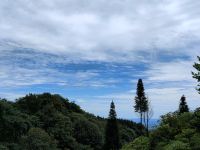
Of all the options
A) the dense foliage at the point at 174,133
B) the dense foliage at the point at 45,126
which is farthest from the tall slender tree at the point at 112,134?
the dense foliage at the point at 174,133

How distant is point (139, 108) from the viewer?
8438 centimetres

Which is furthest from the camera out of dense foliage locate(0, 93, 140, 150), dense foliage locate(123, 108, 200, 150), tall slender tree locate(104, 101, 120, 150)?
tall slender tree locate(104, 101, 120, 150)

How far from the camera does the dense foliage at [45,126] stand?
240 feet

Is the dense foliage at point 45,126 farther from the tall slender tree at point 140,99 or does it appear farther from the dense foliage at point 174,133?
the dense foliage at point 174,133

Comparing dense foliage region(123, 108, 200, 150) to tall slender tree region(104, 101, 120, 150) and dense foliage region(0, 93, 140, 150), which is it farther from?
tall slender tree region(104, 101, 120, 150)

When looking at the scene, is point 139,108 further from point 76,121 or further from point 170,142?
point 170,142

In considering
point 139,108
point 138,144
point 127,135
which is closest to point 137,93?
point 139,108

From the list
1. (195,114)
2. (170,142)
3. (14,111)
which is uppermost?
(14,111)

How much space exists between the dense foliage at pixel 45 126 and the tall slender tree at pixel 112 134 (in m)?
5.22

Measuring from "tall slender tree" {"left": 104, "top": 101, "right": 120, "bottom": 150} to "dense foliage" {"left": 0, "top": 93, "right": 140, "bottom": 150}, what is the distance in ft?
17.1

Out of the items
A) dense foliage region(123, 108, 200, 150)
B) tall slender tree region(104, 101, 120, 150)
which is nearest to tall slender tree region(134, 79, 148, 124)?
tall slender tree region(104, 101, 120, 150)

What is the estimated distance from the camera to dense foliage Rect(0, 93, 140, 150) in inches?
2879

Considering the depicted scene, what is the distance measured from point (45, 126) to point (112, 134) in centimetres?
1431

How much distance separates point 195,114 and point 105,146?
60.0m
